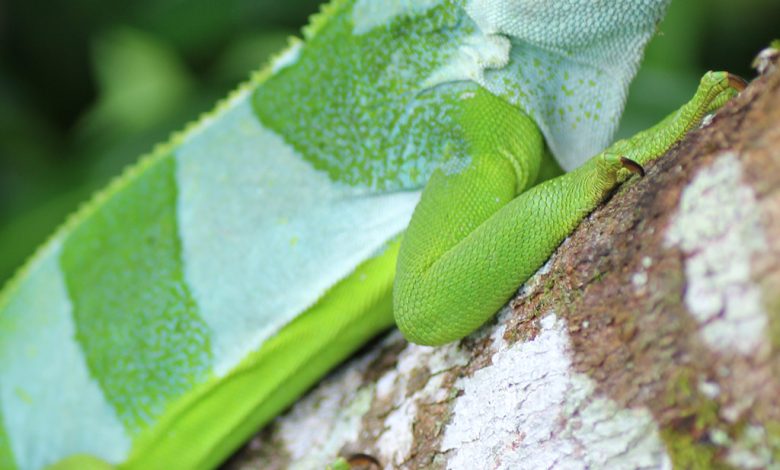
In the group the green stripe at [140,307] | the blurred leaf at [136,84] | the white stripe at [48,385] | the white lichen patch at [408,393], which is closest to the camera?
the white lichen patch at [408,393]

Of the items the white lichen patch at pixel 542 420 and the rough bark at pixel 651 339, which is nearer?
the rough bark at pixel 651 339

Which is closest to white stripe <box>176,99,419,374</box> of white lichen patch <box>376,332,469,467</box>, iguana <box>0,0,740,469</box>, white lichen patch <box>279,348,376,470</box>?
iguana <box>0,0,740,469</box>

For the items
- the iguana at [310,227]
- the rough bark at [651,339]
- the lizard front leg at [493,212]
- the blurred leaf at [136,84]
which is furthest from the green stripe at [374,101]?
the blurred leaf at [136,84]

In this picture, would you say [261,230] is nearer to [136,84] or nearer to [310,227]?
[310,227]

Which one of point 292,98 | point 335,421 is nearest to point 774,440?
point 335,421

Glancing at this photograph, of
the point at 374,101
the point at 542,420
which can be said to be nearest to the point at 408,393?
the point at 542,420

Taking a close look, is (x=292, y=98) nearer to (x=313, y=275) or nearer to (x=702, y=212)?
(x=313, y=275)

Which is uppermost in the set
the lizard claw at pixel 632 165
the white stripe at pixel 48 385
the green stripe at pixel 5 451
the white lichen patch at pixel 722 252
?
the white lichen patch at pixel 722 252

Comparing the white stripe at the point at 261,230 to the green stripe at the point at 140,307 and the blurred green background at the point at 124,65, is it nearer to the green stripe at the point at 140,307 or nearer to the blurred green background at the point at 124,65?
the green stripe at the point at 140,307

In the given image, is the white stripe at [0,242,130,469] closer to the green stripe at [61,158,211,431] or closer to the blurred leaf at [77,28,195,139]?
the green stripe at [61,158,211,431]

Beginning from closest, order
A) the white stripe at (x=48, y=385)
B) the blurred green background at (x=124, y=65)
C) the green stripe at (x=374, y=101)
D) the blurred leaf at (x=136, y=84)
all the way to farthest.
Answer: the green stripe at (x=374, y=101), the white stripe at (x=48, y=385), the blurred green background at (x=124, y=65), the blurred leaf at (x=136, y=84)
